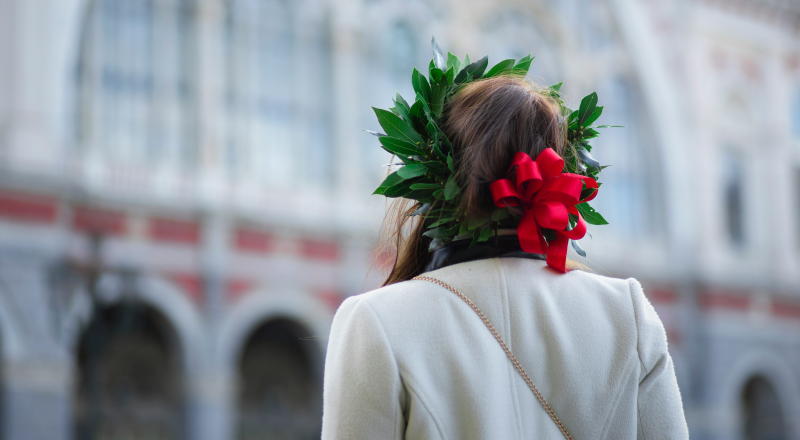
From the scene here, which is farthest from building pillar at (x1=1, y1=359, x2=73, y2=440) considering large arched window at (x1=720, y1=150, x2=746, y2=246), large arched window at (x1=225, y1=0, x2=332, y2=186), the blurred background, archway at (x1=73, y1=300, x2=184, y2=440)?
large arched window at (x1=720, y1=150, x2=746, y2=246)

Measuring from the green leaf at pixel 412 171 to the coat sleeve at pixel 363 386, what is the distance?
0.20 meters

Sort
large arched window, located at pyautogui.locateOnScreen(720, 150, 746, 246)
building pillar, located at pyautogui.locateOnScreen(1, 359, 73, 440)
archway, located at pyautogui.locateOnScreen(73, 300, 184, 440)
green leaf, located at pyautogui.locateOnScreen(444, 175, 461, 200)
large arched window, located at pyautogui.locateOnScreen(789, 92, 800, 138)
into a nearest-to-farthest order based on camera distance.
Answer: green leaf, located at pyautogui.locateOnScreen(444, 175, 461, 200) → building pillar, located at pyautogui.locateOnScreen(1, 359, 73, 440) → archway, located at pyautogui.locateOnScreen(73, 300, 184, 440) → large arched window, located at pyautogui.locateOnScreen(720, 150, 746, 246) → large arched window, located at pyautogui.locateOnScreen(789, 92, 800, 138)

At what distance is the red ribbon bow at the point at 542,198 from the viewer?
1.04m

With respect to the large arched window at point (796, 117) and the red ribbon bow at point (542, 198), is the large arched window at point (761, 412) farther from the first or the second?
the red ribbon bow at point (542, 198)

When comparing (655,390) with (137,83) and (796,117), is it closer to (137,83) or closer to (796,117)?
(137,83)

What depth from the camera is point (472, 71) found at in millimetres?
1206

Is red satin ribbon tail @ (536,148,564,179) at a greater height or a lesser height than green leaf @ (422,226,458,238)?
greater

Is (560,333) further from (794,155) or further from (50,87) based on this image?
(794,155)

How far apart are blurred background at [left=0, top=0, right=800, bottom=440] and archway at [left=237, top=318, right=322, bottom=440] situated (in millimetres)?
25

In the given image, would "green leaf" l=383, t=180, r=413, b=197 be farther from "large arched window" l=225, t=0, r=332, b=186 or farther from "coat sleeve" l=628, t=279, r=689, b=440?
"large arched window" l=225, t=0, r=332, b=186

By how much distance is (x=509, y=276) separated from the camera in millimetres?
1064

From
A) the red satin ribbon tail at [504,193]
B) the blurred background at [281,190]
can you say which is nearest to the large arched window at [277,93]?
the blurred background at [281,190]

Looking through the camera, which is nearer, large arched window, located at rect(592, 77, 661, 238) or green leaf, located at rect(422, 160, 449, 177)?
green leaf, located at rect(422, 160, 449, 177)

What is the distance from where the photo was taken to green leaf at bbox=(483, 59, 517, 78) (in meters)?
1.23
